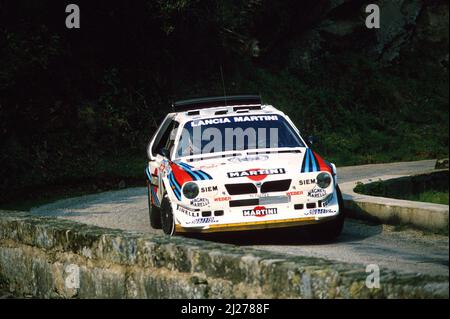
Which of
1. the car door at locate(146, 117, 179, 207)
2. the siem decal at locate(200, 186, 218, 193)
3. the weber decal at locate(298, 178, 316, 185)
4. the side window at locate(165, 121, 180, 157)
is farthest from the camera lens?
the side window at locate(165, 121, 180, 157)

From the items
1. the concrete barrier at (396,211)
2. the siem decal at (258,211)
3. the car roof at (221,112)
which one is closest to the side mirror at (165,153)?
the car roof at (221,112)

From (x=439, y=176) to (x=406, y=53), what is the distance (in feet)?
64.3

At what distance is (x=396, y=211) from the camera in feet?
41.7

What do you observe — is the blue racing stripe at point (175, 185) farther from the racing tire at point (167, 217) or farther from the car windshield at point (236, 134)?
the car windshield at point (236, 134)

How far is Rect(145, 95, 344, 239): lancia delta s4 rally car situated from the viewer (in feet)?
37.0

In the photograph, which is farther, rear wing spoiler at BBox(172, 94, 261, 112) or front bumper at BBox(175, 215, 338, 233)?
rear wing spoiler at BBox(172, 94, 261, 112)

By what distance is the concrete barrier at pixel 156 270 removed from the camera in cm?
607

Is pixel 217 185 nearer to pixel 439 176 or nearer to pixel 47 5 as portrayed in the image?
pixel 439 176

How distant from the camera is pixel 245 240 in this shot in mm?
12289

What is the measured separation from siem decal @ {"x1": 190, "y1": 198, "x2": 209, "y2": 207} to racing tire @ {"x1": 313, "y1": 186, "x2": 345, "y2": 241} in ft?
4.84

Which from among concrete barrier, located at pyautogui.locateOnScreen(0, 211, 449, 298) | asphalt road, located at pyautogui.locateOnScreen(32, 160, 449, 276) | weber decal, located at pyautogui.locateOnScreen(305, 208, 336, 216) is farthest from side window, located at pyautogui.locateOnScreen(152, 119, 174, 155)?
concrete barrier, located at pyautogui.locateOnScreen(0, 211, 449, 298)

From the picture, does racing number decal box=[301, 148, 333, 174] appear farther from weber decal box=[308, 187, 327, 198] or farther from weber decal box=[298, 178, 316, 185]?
weber decal box=[308, 187, 327, 198]

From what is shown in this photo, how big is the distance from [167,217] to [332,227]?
1.96 metres

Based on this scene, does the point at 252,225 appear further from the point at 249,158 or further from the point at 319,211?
the point at 249,158
